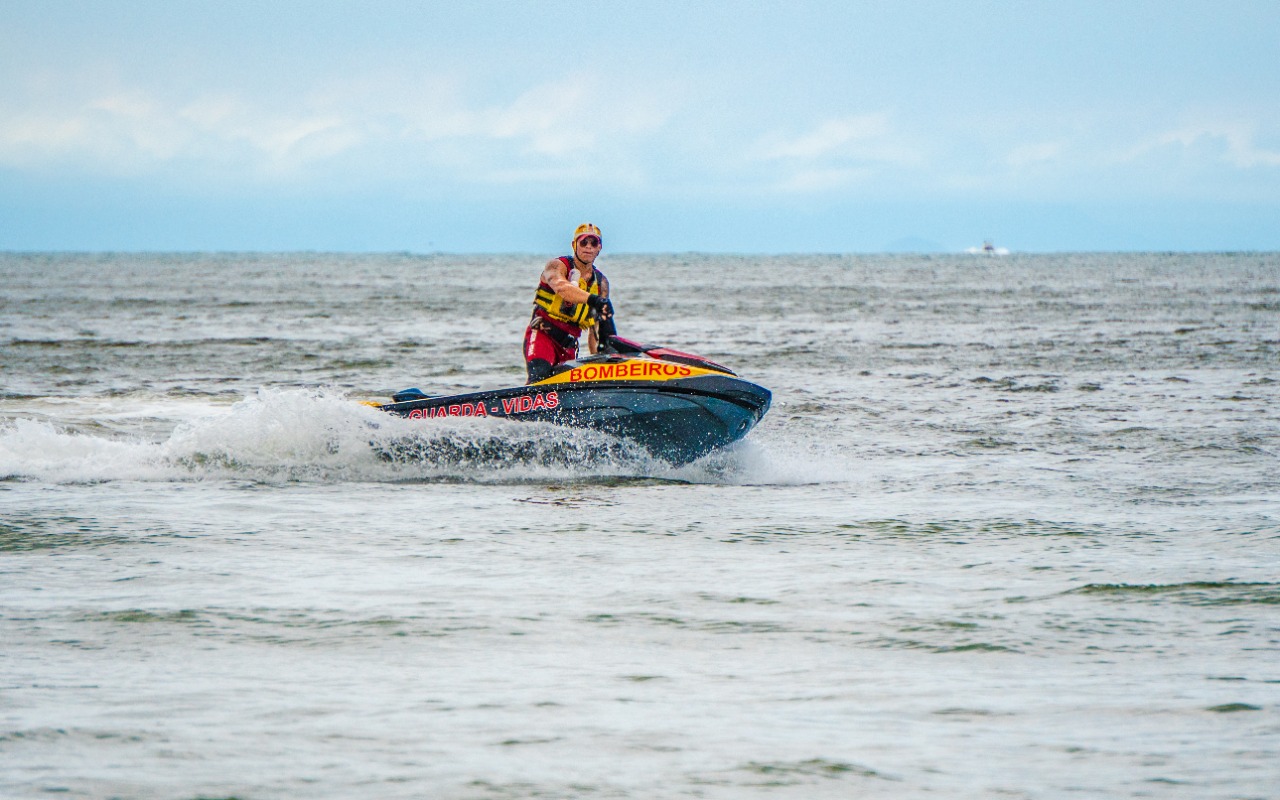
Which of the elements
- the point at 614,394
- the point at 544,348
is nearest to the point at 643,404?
the point at 614,394

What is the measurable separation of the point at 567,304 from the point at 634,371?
1.08m

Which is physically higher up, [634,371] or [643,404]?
[634,371]

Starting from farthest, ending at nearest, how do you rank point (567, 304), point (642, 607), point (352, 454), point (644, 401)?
1. point (567, 304)
2. point (352, 454)
3. point (644, 401)
4. point (642, 607)

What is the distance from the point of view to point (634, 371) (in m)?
10.9

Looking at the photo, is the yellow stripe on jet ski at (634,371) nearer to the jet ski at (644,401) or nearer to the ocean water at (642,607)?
the jet ski at (644,401)

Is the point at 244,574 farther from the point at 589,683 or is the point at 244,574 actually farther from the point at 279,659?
the point at 589,683

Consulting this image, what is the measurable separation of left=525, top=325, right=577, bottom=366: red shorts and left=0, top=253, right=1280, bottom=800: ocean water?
0.82 m

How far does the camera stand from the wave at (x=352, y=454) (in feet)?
36.7

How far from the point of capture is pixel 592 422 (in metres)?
11.1

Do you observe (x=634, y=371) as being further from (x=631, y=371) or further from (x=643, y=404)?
(x=643, y=404)

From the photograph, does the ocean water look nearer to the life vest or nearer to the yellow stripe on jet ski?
the yellow stripe on jet ski

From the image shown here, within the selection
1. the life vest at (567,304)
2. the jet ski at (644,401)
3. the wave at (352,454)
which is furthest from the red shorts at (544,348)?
the wave at (352,454)

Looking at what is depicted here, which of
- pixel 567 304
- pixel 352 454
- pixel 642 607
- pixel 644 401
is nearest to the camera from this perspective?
pixel 642 607

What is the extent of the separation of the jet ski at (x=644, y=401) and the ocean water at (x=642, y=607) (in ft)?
0.68
